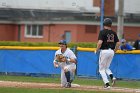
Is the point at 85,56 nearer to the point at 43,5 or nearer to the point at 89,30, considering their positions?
the point at 89,30

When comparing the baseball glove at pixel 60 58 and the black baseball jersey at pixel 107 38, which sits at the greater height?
the black baseball jersey at pixel 107 38

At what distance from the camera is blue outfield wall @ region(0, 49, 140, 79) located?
21.7 metres

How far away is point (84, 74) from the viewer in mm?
22500

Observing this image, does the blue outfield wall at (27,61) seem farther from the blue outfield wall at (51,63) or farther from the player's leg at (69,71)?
the player's leg at (69,71)

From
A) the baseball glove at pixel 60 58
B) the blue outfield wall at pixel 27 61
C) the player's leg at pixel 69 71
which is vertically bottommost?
the blue outfield wall at pixel 27 61

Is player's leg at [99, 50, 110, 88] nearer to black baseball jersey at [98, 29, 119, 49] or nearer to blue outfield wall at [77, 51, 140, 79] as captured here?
black baseball jersey at [98, 29, 119, 49]

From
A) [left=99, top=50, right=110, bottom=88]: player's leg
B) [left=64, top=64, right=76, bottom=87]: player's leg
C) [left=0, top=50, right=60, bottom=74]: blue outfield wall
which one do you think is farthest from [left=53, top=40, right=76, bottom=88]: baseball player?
[left=0, top=50, right=60, bottom=74]: blue outfield wall

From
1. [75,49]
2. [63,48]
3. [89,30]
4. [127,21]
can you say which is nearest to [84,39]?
[89,30]

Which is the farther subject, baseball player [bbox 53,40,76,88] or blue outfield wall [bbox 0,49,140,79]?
blue outfield wall [bbox 0,49,140,79]

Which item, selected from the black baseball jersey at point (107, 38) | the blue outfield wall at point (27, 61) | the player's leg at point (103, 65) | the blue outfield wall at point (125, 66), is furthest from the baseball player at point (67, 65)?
the blue outfield wall at point (27, 61)

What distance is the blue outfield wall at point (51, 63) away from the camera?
2166 cm

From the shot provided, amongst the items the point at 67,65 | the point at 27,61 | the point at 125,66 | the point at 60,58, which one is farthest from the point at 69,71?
the point at 27,61

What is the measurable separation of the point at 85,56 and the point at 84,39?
17.5 meters

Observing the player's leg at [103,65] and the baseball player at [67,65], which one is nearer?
the player's leg at [103,65]
